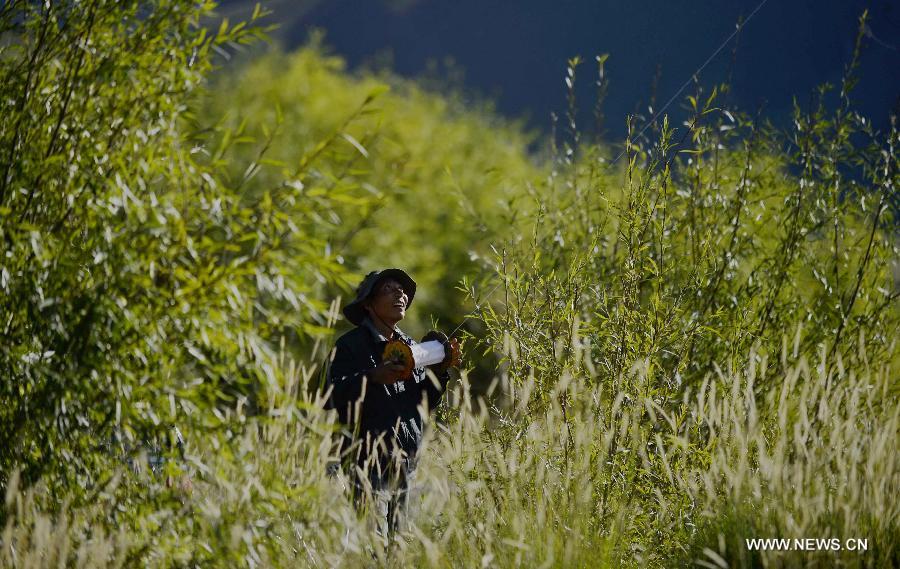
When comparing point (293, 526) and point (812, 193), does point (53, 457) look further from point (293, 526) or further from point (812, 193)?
point (812, 193)

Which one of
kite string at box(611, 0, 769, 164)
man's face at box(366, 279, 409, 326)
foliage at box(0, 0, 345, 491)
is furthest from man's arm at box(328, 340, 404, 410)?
kite string at box(611, 0, 769, 164)

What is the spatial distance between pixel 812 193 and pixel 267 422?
369 cm

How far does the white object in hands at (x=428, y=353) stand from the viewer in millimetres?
4148

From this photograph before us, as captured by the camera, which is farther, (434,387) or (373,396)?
(434,387)

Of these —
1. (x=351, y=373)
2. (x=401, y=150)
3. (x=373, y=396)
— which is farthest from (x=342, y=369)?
(x=401, y=150)

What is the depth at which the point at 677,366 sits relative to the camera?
419 centimetres

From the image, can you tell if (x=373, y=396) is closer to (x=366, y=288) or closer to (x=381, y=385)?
(x=381, y=385)

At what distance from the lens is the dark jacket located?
4223mm

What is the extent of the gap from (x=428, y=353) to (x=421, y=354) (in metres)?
0.07

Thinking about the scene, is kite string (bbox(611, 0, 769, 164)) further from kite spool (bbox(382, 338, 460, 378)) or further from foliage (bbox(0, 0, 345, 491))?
foliage (bbox(0, 0, 345, 491))

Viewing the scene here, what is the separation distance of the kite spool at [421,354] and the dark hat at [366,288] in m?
0.37

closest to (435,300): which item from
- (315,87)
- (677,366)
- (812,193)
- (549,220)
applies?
(315,87)

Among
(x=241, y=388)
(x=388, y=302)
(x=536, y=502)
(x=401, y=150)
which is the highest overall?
(x=401, y=150)

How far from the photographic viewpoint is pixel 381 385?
430 cm
